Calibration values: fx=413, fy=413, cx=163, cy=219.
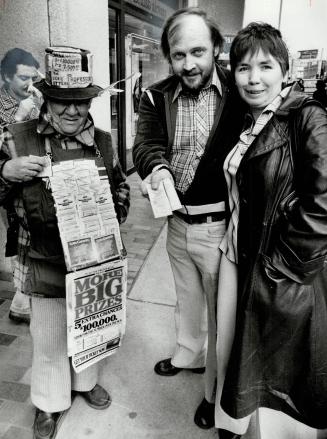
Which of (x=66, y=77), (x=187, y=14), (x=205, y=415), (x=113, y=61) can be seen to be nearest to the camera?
(x=66, y=77)

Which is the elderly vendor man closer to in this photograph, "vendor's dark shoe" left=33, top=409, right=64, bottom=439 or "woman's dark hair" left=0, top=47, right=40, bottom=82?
"vendor's dark shoe" left=33, top=409, right=64, bottom=439

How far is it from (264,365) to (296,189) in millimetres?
755

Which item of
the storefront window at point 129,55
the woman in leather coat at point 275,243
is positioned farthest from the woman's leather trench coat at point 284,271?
the storefront window at point 129,55

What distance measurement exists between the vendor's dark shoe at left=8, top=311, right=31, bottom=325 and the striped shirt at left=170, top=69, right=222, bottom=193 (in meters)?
1.68

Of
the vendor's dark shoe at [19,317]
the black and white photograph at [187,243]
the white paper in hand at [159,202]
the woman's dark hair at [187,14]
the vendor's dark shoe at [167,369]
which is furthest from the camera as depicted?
the vendor's dark shoe at [19,317]

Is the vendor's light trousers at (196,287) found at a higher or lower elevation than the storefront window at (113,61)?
lower

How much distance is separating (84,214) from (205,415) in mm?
1266

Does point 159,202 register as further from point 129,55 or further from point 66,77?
point 129,55

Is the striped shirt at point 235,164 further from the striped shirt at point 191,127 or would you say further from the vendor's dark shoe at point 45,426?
the vendor's dark shoe at point 45,426

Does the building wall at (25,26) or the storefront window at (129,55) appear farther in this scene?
the storefront window at (129,55)

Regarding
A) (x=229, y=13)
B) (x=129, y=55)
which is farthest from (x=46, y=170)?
(x=229, y=13)

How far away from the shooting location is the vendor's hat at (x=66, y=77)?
1778 mm

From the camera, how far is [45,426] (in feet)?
6.82

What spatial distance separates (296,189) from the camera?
1.51m
